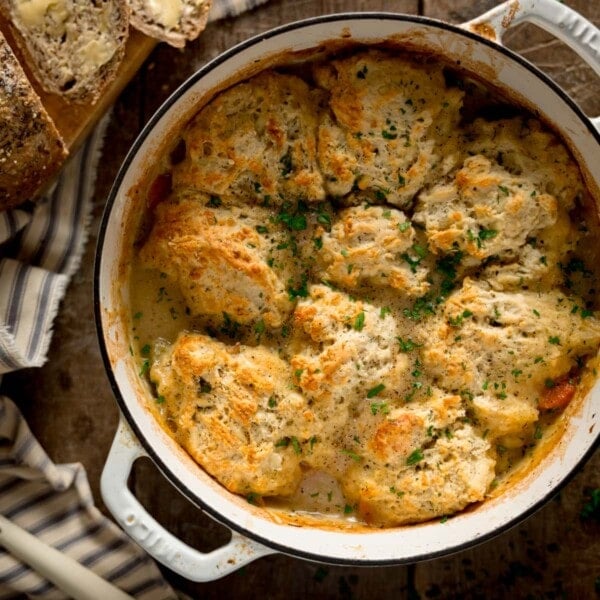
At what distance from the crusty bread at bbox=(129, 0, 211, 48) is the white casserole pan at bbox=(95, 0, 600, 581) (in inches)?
8.2

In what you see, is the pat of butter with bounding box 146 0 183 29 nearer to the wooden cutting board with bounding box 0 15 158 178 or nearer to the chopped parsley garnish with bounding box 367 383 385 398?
the wooden cutting board with bounding box 0 15 158 178

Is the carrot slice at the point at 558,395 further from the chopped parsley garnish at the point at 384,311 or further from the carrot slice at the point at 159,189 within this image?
the carrot slice at the point at 159,189

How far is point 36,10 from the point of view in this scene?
271 cm

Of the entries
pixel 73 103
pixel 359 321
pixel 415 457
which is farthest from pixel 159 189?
pixel 415 457

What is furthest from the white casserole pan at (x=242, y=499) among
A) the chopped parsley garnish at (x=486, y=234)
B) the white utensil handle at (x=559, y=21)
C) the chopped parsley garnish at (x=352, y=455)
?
the chopped parsley garnish at (x=486, y=234)

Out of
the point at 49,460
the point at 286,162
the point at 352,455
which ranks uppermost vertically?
the point at 286,162

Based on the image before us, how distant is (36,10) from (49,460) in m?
1.42

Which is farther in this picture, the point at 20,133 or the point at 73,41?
the point at 73,41

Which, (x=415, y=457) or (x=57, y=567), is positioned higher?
(x=415, y=457)

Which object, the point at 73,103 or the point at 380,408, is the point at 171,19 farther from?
the point at 380,408

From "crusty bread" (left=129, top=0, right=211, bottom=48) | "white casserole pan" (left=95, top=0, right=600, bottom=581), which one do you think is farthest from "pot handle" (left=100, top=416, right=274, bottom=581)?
"crusty bread" (left=129, top=0, right=211, bottom=48)

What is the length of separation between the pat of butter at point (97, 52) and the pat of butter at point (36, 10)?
0.13 m

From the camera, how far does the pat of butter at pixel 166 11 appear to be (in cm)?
271

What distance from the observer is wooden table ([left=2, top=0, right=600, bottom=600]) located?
9.52 ft
